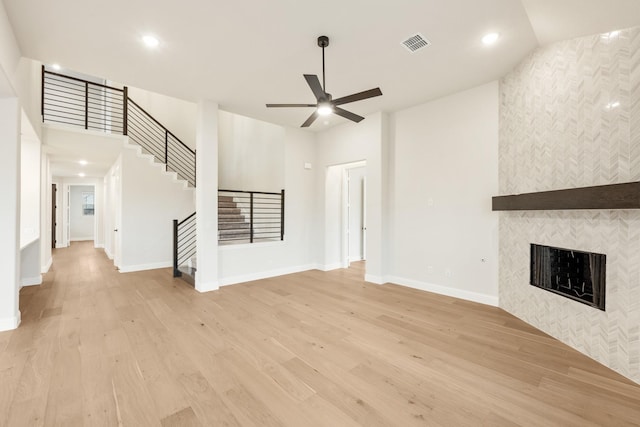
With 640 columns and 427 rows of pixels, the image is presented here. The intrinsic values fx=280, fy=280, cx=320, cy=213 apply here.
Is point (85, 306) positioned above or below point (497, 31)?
below

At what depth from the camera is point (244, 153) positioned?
831cm

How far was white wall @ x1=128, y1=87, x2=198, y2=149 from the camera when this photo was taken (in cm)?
721

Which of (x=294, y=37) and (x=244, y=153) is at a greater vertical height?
(x=294, y=37)

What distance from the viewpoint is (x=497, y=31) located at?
2879mm

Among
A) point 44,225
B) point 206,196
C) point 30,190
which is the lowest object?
point 44,225

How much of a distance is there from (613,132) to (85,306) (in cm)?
638

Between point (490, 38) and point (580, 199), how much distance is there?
6.17 feet

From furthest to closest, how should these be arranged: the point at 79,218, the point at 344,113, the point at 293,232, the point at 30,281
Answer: the point at 79,218 < the point at 293,232 < the point at 30,281 < the point at 344,113

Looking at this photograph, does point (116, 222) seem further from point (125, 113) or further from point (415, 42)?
point (415, 42)

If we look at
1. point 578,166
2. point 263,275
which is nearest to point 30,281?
point 263,275

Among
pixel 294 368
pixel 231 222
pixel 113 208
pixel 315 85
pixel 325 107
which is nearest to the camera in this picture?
pixel 294 368

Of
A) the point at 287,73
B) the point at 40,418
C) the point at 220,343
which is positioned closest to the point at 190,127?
the point at 287,73

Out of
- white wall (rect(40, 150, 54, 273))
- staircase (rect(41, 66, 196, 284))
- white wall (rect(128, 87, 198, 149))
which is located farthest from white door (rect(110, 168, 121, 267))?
white wall (rect(128, 87, 198, 149))

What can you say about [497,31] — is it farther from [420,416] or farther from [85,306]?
[85,306]
